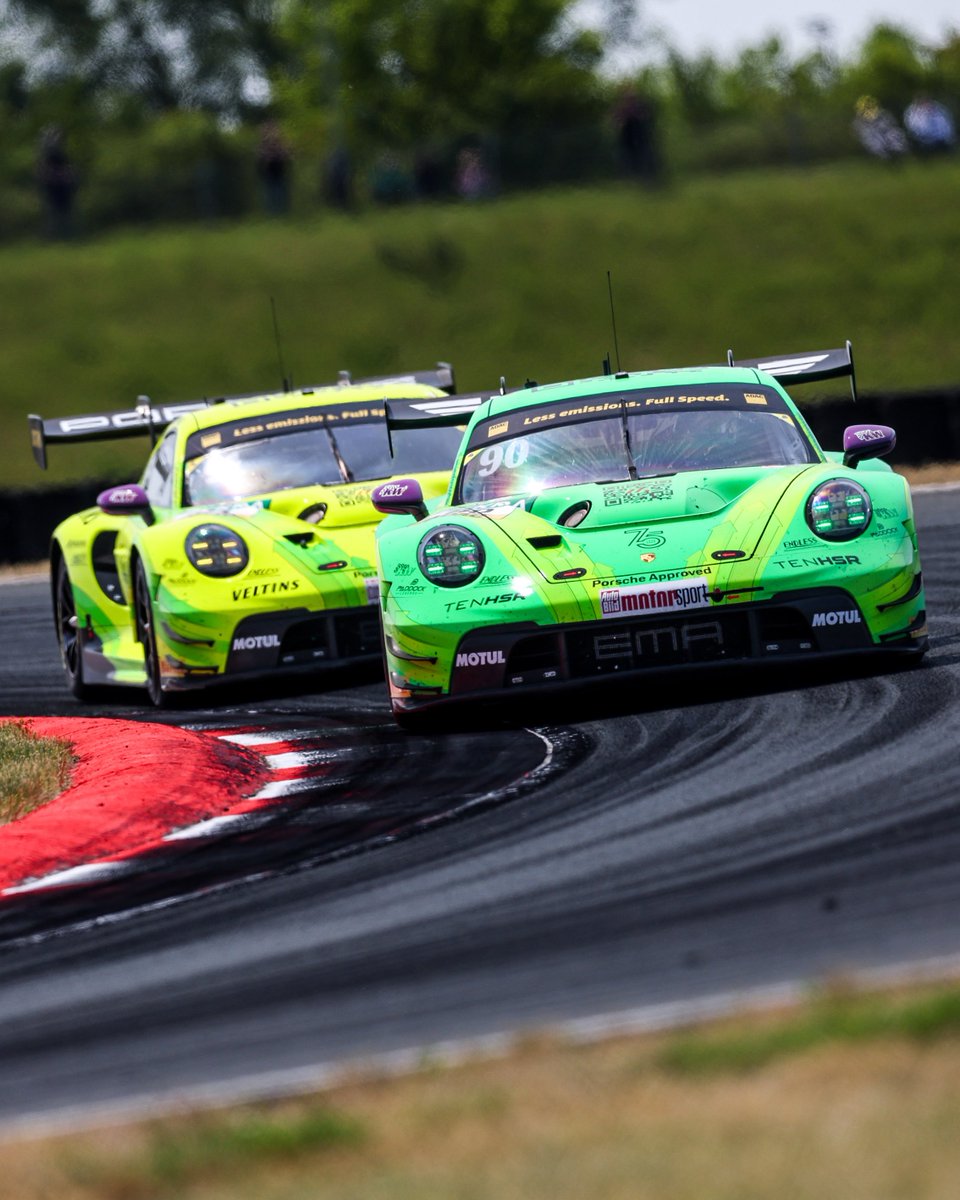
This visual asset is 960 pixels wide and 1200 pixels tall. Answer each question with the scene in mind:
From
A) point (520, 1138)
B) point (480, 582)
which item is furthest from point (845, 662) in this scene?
point (520, 1138)

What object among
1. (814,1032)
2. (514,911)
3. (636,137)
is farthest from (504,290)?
(814,1032)

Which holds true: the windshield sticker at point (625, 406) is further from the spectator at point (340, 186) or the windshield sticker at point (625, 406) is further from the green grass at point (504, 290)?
the spectator at point (340, 186)

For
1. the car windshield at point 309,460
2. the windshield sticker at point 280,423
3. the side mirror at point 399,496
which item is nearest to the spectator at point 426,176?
the windshield sticker at point 280,423

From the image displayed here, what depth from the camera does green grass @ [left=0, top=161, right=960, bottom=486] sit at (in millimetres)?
35625

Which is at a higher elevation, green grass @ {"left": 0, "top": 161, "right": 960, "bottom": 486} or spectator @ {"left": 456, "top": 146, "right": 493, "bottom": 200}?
spectator @ {"left": 456, "top": 146, "right": 493, "bottom": 200}

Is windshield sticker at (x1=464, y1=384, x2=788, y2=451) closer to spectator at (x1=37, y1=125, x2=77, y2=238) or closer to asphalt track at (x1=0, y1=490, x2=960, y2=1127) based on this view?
→ asphalt track at (x1=0, y1=490, x2=960, y2=1127)

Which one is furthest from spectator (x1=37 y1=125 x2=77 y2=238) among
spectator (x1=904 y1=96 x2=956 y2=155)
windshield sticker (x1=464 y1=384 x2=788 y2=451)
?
windshield sticker (x1=464 y1=384 x2=788 y2=451)

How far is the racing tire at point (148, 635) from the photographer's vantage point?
9992 millimetres

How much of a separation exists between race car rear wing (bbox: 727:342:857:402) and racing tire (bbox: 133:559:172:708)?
284 cm

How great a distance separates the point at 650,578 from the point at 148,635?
10.6 ft

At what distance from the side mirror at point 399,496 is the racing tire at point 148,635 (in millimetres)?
1727

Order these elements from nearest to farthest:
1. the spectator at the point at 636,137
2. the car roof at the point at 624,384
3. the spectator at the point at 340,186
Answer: the car roof at the point at 624,384
the spectator at the point at 636,137
the spectator at the point at 340,186

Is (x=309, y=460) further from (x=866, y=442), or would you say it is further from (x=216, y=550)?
(x=866, y=442)

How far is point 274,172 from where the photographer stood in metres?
39.7
